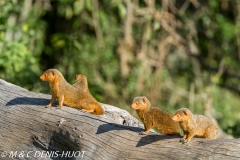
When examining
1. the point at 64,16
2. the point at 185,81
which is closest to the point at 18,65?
the point at 64,16

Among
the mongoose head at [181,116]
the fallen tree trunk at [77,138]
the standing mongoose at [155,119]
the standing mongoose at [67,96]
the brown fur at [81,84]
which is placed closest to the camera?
the fallen tree trunk at [77,138]

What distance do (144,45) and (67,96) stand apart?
632 centimetres

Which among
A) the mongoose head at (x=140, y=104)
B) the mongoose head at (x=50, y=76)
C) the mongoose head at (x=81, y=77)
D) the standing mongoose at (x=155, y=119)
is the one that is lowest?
the standing mongoose at (x=155, y=119)

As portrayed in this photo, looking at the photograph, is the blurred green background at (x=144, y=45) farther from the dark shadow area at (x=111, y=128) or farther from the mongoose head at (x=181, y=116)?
the mongoose head at (x=181, y=116)

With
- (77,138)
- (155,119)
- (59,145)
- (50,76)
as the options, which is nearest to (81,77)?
(50,76)

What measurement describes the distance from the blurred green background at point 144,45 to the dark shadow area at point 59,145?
17.0 feet

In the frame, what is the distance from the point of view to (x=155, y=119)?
5098 mm

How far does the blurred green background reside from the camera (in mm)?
11586

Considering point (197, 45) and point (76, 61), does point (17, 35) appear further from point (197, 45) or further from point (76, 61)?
point (197, 45)

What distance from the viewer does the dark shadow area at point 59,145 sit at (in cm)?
517

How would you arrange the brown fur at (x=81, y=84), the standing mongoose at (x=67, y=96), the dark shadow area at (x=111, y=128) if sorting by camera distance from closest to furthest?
the dark shadow area at (x=111, y=128) < the standing mongoose at (x=67, y=96) < the brown fur at (x=81, y=84)

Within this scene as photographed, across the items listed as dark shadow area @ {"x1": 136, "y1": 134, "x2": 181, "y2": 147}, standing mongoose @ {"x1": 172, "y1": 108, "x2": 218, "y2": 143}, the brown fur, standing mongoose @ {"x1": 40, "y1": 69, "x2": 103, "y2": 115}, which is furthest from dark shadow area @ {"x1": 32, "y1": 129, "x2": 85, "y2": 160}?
standing mongoose @ {"x1": 172, "y1": 108, "x2": 218, "y2": 143}

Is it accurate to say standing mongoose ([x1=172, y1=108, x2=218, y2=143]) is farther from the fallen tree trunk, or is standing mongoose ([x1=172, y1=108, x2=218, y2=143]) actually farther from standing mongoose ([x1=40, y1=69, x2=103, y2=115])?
standing mongoose ([x1=40, y1=69, x2=103, y2=115])

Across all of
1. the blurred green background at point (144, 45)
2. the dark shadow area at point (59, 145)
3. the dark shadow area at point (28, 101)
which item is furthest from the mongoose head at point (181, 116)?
the blurred green background at point (144, 45)
